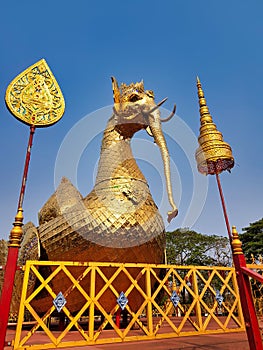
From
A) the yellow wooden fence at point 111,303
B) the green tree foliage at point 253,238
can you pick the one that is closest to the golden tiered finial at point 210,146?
the yellow wooden fence at point 111,303

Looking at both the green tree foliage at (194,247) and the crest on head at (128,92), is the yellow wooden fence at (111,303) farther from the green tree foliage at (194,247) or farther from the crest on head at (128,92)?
the green tree foliage at (194,247)

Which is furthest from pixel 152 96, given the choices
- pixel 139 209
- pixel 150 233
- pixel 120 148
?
pixel 150 233

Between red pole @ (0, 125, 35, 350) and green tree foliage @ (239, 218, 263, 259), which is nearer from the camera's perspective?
red pole @ (0, 125, 35, 350)

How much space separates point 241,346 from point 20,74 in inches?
174

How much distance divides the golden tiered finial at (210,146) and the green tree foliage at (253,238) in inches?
726

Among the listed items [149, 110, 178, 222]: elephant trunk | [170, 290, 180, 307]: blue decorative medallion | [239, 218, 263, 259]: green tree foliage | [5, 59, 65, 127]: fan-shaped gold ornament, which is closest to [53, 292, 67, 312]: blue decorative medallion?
[170, 290, 180, 307]: blue decorative medallion

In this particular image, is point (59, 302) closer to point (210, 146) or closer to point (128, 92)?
point (210, 146)

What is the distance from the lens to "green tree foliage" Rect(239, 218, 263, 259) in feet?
70.7

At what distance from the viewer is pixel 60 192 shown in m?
5.97

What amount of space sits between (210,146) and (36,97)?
2.95 m

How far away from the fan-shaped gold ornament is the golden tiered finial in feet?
8.36

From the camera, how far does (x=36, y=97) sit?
3.96 meters

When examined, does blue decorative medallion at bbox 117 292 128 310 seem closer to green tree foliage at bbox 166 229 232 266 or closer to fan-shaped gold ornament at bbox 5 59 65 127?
fan-shaped gold ornament at bbox 5 59 65 127

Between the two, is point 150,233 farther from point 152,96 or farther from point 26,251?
point 152,96
